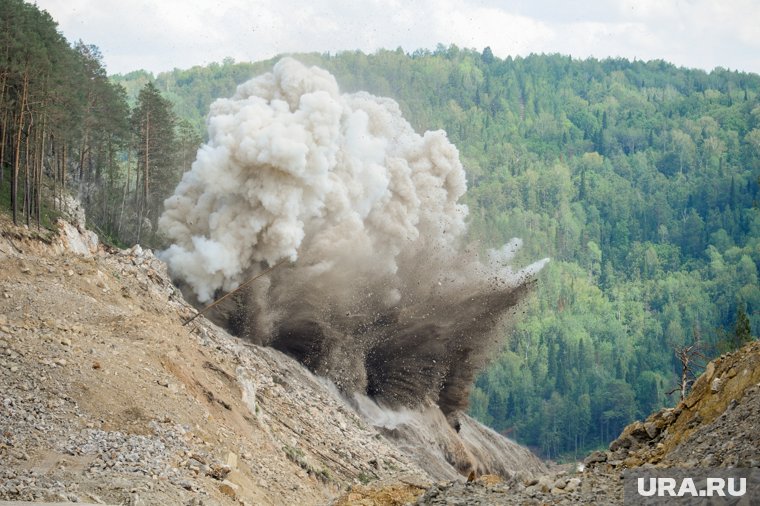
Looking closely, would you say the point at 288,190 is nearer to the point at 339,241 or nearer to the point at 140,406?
the point at 339,241

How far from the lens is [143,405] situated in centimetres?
2870

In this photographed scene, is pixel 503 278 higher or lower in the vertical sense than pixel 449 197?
lower

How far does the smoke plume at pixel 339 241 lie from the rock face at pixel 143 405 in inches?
276

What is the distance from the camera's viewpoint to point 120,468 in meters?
24.8

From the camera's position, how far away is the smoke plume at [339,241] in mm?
52875

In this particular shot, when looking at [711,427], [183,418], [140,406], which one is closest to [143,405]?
[140,406]

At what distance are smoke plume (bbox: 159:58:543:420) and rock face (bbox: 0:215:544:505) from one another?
7.01 metres

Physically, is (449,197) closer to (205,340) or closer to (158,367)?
→ (205,340)

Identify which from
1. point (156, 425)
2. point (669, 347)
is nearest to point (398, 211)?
point (156, 425)

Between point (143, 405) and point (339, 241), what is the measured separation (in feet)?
97.9

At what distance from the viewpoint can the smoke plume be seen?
5288cm

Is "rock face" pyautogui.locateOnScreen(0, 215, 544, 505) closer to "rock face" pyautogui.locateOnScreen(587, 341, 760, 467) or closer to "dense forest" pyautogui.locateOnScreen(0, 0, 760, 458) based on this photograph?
"rock face" pyautogui.locateOnScreen(587, 341, 760, 467)

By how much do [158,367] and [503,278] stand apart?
133 ft

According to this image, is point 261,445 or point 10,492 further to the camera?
point 261,445
